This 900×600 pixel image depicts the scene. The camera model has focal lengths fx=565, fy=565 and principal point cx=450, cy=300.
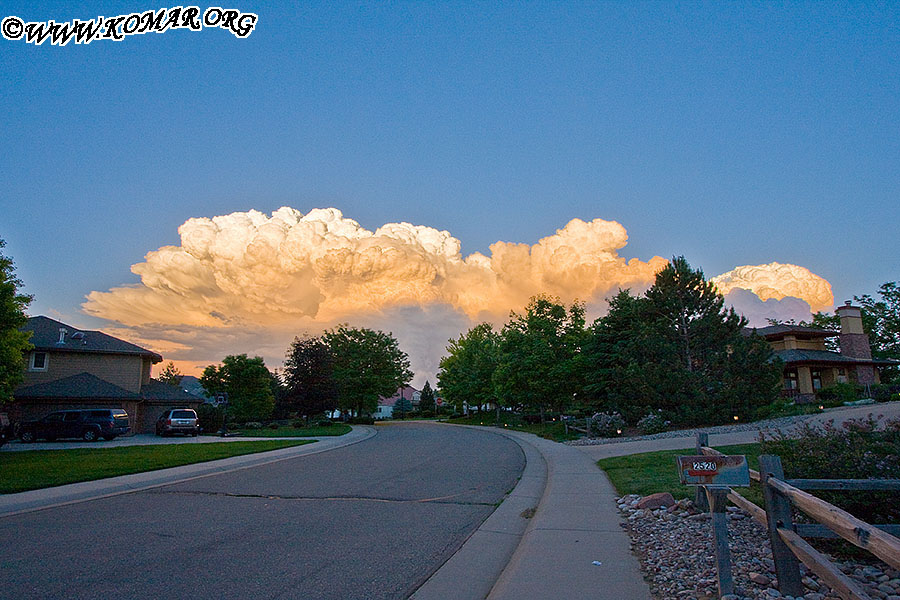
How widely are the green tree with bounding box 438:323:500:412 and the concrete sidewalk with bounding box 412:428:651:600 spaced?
39790mm

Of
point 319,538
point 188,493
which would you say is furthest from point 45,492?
point 319,538

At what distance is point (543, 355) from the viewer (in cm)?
3672

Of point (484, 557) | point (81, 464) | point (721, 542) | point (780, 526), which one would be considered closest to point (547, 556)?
point (484, 557)

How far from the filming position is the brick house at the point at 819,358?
127ft

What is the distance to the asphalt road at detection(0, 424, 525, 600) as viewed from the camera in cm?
564

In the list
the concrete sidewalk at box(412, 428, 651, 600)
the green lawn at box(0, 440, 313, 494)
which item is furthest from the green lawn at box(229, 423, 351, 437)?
the concrete sidewalk at box(412, 428, 651, 600)

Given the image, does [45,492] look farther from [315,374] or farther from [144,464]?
[315,374]

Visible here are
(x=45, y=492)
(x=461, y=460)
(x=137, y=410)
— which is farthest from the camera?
(x=137, y=410)

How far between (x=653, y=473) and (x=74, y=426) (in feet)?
96.6

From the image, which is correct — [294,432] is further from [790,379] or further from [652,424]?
[790,379]

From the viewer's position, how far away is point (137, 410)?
121 ft

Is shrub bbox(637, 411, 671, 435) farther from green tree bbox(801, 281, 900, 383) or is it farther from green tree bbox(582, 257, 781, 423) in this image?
green tree bbox(801, 281, 900, 383)

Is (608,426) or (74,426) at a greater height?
(74,426)

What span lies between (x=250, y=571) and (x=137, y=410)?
3607cm
